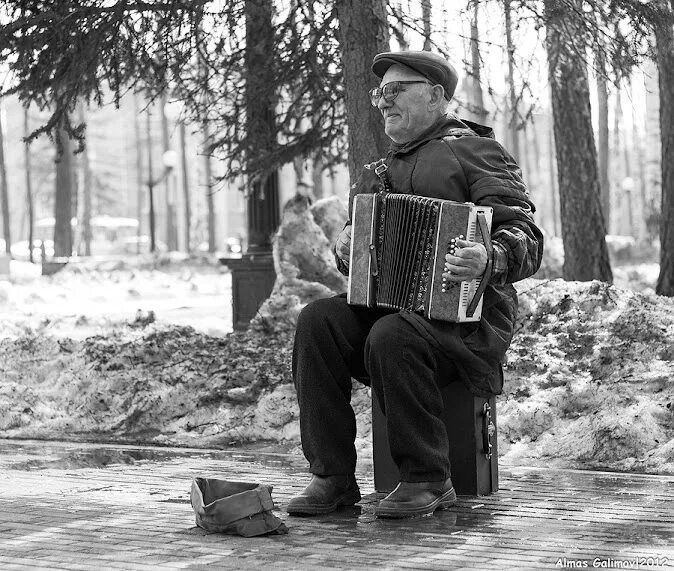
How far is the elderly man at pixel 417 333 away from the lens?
4.37 m

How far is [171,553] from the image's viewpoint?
12.6 feet

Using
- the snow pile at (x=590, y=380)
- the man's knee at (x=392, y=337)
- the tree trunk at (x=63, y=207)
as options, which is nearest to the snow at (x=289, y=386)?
the snow pile at (x=590, y=380)

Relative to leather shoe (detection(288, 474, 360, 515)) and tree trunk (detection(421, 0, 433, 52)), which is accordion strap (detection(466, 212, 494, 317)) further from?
tree trunk (detection(421, 0, 433, 52))

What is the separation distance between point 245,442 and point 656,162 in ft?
83.4

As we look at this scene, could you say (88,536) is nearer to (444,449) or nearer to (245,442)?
(444,449)

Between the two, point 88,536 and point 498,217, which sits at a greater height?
point 498,217

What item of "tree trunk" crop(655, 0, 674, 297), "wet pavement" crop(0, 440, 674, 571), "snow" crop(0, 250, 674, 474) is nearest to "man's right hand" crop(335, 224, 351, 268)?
"wet pavement" crop(0, 440, 674, 571)

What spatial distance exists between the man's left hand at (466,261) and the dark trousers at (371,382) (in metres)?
0.27

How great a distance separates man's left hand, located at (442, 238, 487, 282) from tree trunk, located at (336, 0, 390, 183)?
3.41 meters

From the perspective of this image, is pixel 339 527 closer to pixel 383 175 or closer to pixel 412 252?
pixel 412 252

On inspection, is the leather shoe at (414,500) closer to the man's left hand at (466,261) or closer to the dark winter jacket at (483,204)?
the dark winter jacket at (483,204)

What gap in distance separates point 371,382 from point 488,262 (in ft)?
2.20

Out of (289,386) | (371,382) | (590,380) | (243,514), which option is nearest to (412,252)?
(371,382)

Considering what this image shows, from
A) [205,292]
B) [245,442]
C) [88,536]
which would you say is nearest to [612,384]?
[245,442]
